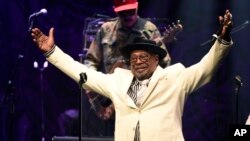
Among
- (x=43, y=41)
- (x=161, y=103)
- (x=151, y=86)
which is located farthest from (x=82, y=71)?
(x=161, y=103)

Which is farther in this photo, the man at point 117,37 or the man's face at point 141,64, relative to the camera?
the man at point 117,37

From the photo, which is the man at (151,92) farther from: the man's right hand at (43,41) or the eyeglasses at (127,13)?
the eyeglasses at (127,13)

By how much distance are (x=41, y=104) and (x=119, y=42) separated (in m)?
2.98

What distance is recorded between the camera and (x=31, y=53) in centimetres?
966

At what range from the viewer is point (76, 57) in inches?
375

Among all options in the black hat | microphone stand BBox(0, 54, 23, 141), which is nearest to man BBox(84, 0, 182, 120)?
the black hat

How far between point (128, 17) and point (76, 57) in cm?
272

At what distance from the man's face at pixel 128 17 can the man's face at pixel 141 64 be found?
170 centimetres

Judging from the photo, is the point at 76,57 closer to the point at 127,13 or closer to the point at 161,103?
the point at 127,13

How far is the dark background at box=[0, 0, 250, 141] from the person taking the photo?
30.1 feet

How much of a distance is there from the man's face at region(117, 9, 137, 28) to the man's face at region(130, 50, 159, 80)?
170 centimetres

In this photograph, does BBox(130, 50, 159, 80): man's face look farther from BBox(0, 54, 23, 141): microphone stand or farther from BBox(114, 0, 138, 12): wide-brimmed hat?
BBox(0, 54, 23, 141): microphone stand

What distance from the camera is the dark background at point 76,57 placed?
9.19 meters

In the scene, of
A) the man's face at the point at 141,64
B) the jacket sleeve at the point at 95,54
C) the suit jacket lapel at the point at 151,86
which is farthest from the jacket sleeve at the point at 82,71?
the jacket sleeve at the point at 95,54
